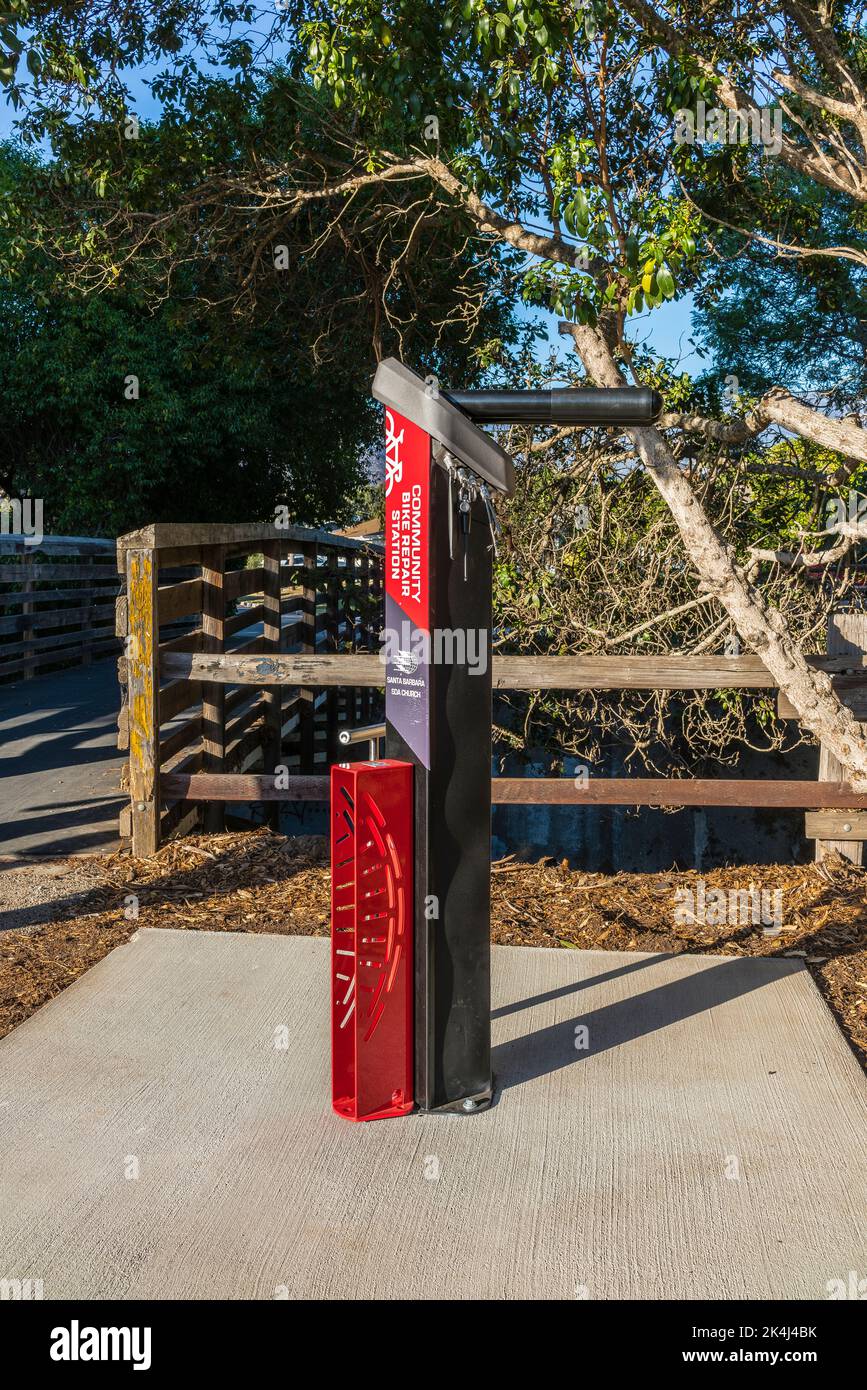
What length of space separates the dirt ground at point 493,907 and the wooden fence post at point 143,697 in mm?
224

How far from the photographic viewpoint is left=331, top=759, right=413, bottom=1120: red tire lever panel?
3535 millimetres

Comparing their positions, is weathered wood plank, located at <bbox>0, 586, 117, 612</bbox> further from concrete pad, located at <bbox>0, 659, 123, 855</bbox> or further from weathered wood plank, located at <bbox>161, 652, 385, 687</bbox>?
weathered wood plank, located at <bbox>161, 652, 385, 687</bbox>

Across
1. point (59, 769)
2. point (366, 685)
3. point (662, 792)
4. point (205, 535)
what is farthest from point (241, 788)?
point (59, 769)

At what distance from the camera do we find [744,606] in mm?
6465

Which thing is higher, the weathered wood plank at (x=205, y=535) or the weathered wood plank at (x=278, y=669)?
the weathered wood plank at (x=205, y=535)

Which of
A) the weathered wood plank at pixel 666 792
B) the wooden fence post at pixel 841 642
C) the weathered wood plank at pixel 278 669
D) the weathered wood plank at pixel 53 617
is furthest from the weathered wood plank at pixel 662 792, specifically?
the weathered wood plank at pixel 53 617

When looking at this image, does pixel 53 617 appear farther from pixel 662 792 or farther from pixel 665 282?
pixel 665 282

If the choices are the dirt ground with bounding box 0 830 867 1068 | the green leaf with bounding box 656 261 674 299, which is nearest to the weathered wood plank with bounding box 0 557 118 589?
the dirt ground with bounding box 0 830 867 1068

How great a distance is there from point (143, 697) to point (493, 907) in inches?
89.0

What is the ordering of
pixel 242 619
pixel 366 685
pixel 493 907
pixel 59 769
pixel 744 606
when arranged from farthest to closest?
pixel 242 619 → pixel 59 769 → pixel 366 685 → pixel 744 606 → pixel 493 907

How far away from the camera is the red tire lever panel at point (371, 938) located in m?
3.54

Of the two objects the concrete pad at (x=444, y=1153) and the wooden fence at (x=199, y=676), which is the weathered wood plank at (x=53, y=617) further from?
the concrete pad at (x=444, y=1153)

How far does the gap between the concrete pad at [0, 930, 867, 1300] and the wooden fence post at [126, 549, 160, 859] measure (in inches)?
70.3

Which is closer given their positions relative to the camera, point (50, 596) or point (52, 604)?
point (50, 596)
